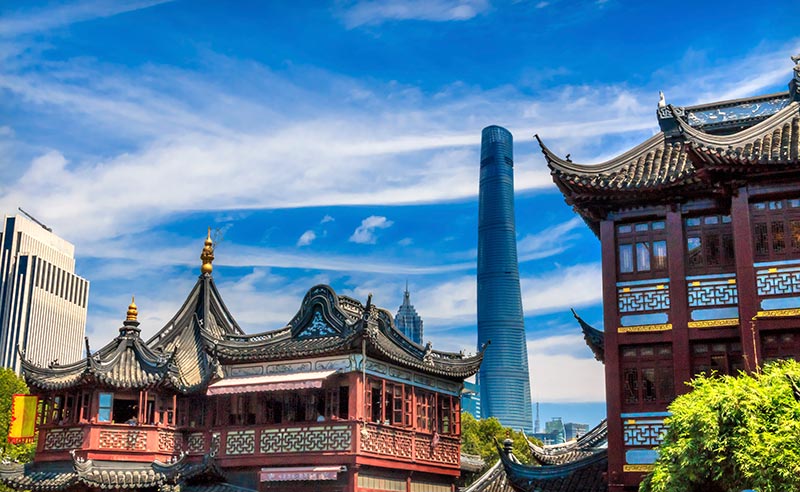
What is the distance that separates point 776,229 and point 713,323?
2.42 m

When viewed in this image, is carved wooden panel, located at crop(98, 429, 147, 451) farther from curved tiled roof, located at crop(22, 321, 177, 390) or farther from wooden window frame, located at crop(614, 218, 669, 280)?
wooden window frame, located at crop(614, 218, 669, 280)

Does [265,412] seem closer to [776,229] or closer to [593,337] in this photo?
[593,337]

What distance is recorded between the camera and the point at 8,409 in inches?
1817

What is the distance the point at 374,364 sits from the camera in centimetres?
2739

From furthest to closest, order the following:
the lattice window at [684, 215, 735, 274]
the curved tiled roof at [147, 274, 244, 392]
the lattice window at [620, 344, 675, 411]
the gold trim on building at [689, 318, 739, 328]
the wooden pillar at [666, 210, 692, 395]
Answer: the curved tiled roof at [147, 274, 244, 392]
the lattice window at [684, 215, 735, 274]
the lattice window at [620, 344, 675, 411]
the wooden pillar at [666, 210, 692, 395]
the gold trim on building at [689, 318, 739, 328]

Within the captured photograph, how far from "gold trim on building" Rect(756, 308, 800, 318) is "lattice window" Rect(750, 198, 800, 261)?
1.19 m

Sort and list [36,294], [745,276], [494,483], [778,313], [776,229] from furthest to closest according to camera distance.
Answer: [36,294], [494,483], [776,229], [745,276], [778,313]

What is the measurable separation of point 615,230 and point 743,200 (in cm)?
298

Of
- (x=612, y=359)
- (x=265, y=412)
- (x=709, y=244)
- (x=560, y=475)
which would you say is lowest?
(x=560, y=475)

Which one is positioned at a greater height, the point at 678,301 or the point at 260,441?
the point at 678,301

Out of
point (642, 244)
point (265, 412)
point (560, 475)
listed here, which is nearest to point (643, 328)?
point (642, 244)

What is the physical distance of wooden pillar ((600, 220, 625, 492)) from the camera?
66.4ft

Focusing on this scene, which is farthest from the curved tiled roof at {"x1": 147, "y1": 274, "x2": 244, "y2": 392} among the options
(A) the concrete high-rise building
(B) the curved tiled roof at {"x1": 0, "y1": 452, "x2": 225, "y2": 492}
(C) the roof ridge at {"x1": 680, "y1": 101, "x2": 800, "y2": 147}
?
(A) the concrete high-rise building

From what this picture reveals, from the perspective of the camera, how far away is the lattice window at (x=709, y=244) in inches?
818
